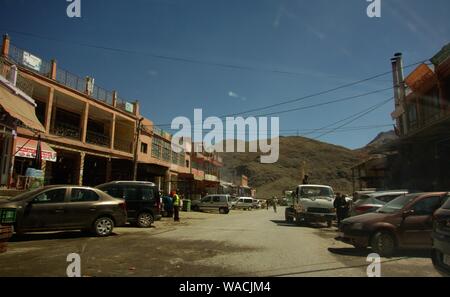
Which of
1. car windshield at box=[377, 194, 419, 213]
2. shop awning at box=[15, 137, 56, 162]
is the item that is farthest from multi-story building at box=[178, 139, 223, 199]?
car windshield at box=[377, 194, 419, 213]

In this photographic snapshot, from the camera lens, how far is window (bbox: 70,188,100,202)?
11867 millimetres

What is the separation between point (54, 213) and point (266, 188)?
374ft

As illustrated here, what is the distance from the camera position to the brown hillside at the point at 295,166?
12594 centimetres

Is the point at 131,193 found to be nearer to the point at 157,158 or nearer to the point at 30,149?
the point at 30,149

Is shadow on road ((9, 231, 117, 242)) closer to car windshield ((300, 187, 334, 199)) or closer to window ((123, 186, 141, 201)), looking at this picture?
window ((123, 186, 141, 201))

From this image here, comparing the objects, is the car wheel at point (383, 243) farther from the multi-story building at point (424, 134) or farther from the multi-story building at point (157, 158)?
the multi-story building at point (157, 158)

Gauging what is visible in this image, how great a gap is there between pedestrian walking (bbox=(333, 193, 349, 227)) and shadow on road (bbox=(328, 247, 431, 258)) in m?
8.52

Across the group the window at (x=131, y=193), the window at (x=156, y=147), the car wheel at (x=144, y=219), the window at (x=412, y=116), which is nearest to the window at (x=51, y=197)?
the window at (x=131, y=193)

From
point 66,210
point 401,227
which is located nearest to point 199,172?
point 66,210

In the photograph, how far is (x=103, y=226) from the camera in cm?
1233

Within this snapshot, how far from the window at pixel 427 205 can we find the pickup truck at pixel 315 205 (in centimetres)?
945
